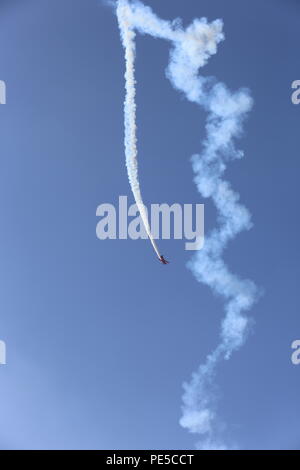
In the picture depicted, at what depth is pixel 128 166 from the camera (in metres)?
25.5

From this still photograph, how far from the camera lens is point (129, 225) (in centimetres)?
2539
